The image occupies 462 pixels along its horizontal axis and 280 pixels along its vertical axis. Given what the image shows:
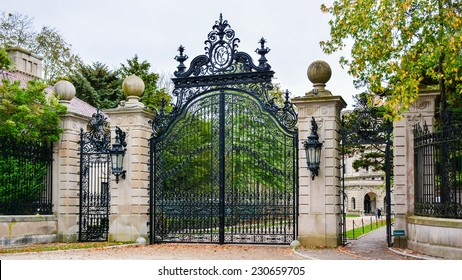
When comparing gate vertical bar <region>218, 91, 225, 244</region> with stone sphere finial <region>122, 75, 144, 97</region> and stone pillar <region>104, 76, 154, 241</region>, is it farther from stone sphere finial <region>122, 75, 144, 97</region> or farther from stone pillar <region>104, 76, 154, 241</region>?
stone sphere finial <region>122, 75, 144, 97</region>

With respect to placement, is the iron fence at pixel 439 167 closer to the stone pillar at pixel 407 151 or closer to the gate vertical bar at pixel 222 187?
the stone pillar at pixel 407 151

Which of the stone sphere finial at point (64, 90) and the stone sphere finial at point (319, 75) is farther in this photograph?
the stone sphere finial at point (64, 90)

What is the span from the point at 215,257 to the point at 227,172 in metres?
3.41

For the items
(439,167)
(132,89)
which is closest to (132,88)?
(132,89)

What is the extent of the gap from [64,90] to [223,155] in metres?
5.63

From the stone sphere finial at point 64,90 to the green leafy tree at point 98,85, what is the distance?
1775 centimetres

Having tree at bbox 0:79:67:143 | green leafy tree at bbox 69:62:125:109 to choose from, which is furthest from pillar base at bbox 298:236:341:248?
green leafy tree at bbox 69:62:125:109

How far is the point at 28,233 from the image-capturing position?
52.8 ft

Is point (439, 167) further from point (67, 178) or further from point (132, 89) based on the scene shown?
point (67, 178)

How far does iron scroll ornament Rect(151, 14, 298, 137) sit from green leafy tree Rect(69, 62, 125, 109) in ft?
64.2

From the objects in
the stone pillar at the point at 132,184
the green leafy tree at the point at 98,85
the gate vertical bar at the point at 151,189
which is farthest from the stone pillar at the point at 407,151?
the green leafy tree at the point at 98,85

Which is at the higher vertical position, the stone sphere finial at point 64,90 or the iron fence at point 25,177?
the stone sphere finial at point 64,90

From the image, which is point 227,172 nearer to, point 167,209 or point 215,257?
point 167,209

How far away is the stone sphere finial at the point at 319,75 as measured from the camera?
1501cm
